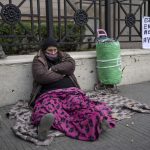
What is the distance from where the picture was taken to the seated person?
11.4 feet

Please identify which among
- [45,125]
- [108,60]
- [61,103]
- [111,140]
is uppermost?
[108,60]

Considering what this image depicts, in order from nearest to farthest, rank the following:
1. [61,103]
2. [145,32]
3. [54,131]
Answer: [54,131], [61,103], [145,32]

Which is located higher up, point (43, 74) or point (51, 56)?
point (51, 56)

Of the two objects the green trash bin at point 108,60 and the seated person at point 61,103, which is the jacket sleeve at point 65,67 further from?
the green trash bin at point 108,60

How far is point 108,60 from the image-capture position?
5266 mm

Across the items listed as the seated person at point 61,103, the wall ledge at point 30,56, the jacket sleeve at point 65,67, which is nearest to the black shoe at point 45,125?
the seated person at point 61,103

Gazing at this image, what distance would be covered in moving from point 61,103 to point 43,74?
1.92 feet

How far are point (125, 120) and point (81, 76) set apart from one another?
5.20 ft

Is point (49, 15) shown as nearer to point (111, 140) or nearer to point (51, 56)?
point (51, 56)

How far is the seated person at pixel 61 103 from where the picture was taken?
3.48 m

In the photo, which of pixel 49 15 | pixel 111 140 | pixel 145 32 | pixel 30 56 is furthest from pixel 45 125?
pixel 145 32

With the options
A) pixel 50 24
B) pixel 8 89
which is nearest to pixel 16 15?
pixel 50 24

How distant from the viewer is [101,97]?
5.16 meters

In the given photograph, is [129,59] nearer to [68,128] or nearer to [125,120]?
[125,120]
